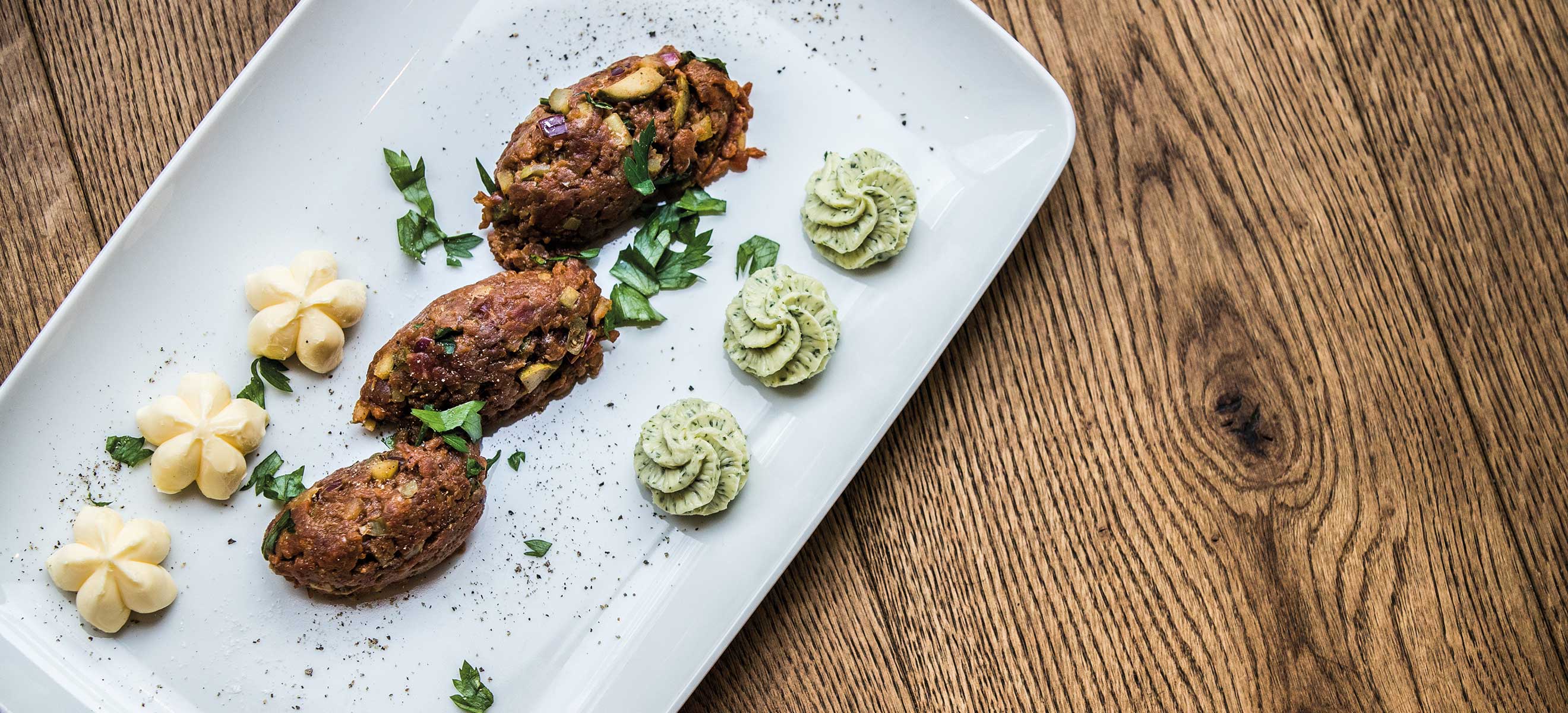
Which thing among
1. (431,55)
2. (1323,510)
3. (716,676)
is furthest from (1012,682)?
(431,55)

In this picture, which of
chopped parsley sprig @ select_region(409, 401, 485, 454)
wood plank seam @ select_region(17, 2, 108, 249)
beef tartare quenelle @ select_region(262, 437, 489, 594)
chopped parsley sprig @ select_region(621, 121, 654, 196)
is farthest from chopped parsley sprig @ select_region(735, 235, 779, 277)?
wood plank seam @ select_region(17, 2, 108, 249)

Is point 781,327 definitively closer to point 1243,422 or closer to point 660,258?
point 660,258

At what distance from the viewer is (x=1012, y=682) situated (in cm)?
337

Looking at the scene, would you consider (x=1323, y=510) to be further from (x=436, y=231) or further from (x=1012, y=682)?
(x=436, y=231)

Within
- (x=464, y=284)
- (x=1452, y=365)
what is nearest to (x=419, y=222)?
(x=464, y=284)

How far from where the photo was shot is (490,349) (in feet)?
9.77

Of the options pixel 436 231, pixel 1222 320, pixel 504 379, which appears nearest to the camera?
pixel 504 379

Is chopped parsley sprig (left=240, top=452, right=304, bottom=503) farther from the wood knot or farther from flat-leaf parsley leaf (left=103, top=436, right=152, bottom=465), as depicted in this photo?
the wood knot

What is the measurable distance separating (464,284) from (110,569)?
145cm

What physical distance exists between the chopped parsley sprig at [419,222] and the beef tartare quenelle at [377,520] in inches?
27.3

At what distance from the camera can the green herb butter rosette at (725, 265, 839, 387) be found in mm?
3131

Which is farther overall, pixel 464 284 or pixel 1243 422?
pixel 1243 422

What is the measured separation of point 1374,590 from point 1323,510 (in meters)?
0.36

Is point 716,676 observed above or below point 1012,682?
below
